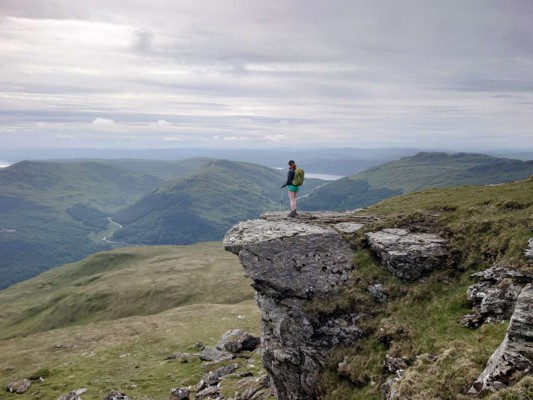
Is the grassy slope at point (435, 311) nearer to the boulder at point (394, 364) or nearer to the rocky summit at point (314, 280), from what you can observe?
the boulder at point (394, 364)

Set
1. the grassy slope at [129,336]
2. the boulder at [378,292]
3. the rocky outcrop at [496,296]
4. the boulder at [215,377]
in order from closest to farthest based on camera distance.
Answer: the rocky outcrop at [496,296], the boulder at [378,292], the boulder at [215,377], the grassy slope at [129,336]

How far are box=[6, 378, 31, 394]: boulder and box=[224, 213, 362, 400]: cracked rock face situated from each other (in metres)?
54.8

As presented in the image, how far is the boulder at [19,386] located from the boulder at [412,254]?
214ft

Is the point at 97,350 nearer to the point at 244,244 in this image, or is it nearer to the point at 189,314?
the point at 189,314

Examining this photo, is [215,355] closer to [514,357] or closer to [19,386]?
[19,386]

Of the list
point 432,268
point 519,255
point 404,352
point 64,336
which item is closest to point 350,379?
point 404,352

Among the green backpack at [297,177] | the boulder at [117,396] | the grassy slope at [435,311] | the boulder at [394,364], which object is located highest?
the green backpack at [297,177]

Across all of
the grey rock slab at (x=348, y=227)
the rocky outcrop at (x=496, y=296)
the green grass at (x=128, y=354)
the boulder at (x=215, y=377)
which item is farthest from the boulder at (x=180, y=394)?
the rocky outcrop at (x=496, y=296)

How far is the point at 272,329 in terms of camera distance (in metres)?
30.8

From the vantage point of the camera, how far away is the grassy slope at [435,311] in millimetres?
19047

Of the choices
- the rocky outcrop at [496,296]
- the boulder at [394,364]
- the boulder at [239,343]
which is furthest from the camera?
the boulder at [239,343]

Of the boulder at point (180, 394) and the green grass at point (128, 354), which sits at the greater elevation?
the boulder at point (180, 394)

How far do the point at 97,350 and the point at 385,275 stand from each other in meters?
74.8

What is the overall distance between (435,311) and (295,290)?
10117mm
